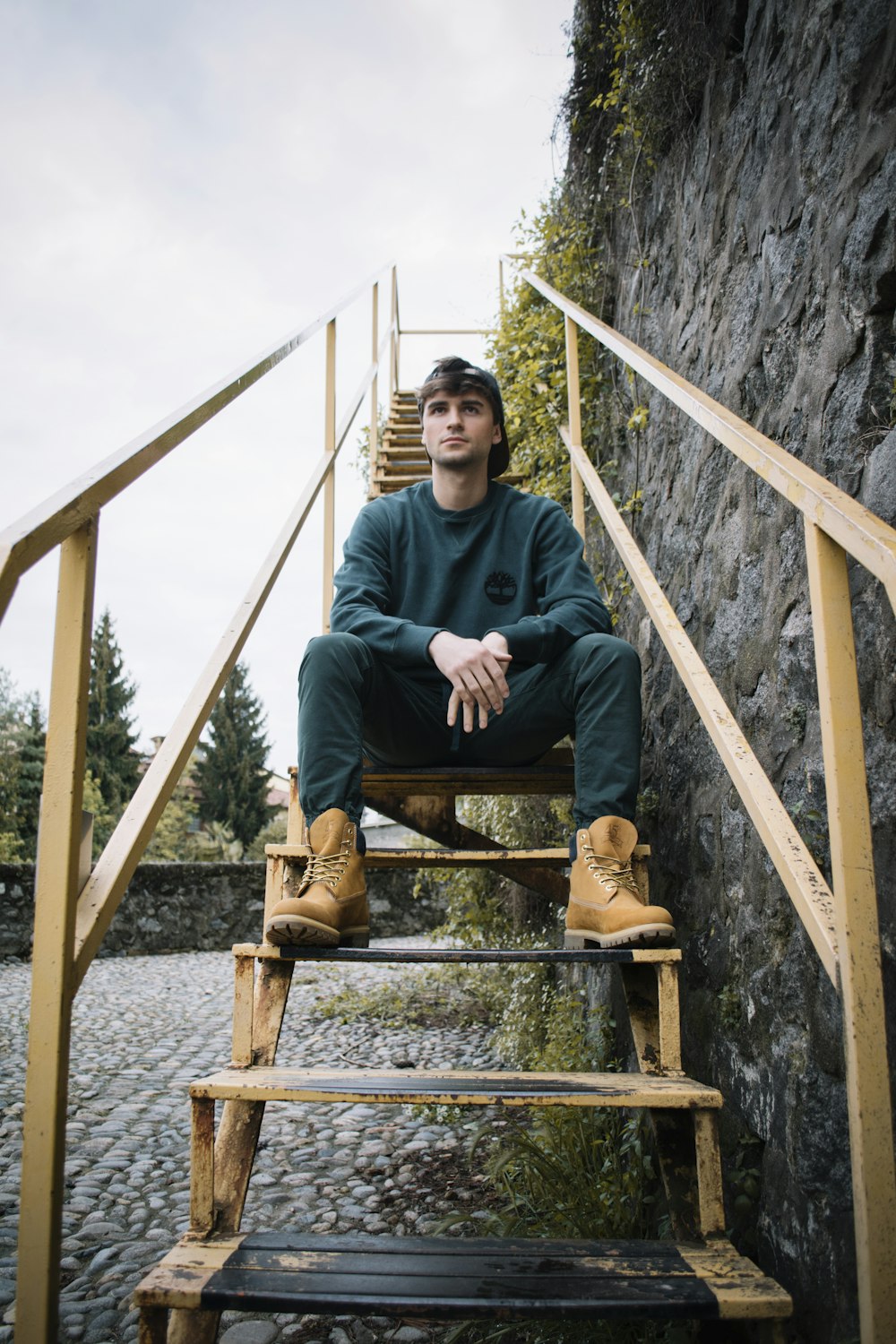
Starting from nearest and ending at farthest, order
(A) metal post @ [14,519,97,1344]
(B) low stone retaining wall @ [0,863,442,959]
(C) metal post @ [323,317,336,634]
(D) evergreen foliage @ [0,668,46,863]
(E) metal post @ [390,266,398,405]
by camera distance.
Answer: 1. (A) metal post @ [14,519,97,1344]
2. (C) metal post @ [323,317,336,634]
3. (E) metal post @ [390,266,398,405]
4. (B) low stone retaining wall @ [0,863,442,959]
5. (D) evergreen foliage @ [0,668,46,863]

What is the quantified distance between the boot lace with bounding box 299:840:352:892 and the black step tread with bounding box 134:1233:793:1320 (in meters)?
0.54

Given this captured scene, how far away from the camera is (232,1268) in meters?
0.99

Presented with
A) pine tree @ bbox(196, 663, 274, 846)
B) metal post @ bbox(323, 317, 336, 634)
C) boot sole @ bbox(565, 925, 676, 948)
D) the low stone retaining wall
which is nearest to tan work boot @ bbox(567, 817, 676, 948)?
boot sole @ bbox(565, 925, 676, 948)

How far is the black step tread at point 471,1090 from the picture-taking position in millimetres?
1125

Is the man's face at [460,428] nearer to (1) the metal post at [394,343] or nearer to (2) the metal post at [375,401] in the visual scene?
(2) the metal post at [375,401]

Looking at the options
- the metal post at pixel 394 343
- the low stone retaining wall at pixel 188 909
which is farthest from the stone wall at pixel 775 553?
the low stone retaining wall at pixel 188 909

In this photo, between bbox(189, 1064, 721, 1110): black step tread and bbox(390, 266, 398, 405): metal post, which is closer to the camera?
bbox(189, 1064, 721, 1110): black step tread

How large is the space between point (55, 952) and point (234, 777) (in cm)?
2300

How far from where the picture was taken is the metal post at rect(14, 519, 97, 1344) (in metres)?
0.74

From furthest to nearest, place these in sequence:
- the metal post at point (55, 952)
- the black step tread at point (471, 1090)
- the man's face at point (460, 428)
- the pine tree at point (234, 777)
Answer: the pine tree at point (234, 777), the man's face at point (460, 428), the black step tread at point (471, 1090), the metal post at point (55, 952)

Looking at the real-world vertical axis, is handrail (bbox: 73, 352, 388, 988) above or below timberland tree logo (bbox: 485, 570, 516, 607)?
below

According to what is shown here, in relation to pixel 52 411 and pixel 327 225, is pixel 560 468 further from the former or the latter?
pixel 52 411

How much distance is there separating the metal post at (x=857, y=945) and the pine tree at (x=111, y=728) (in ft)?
63.5

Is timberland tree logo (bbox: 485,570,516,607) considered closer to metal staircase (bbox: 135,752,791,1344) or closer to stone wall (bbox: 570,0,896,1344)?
stone wall (bbox: 570,0,896,1344)
